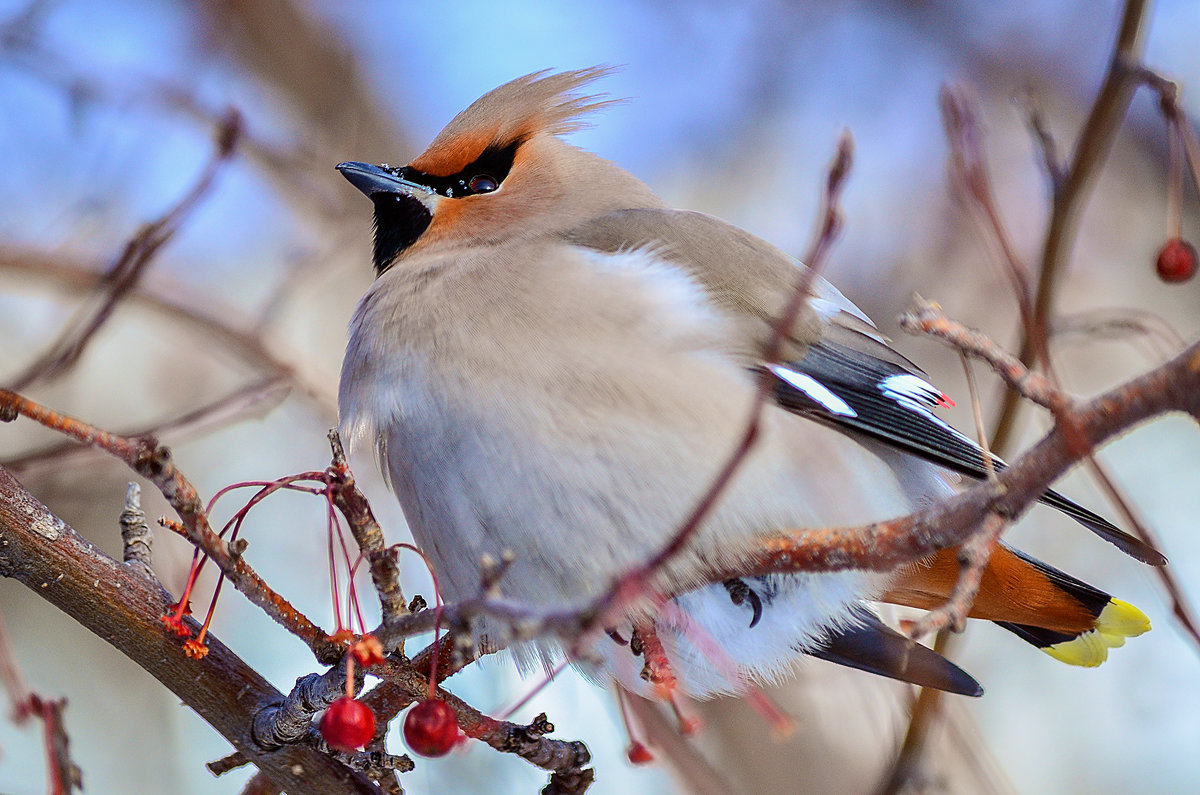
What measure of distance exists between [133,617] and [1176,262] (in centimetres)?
Result: 239

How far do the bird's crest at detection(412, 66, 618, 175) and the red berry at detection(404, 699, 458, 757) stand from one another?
6.01 feet

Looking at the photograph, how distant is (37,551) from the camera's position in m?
2.17

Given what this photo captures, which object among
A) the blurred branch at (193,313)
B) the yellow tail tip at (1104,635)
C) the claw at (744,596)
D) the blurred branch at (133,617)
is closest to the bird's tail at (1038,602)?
the yellow tail tip at (1104,635)

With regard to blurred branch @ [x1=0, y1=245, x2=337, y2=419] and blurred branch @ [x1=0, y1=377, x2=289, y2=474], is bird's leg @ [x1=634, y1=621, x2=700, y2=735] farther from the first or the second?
blurred branch @ [x1=0, y1=245, x2=337, y2=419]

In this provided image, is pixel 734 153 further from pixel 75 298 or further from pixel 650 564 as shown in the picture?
pixel 650 564

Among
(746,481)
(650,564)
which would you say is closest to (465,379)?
(746,481)

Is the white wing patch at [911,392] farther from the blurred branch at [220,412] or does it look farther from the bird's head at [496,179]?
the blurred branch at [220,412]

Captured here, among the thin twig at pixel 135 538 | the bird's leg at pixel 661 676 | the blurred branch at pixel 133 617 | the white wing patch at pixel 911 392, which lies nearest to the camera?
the bird's leg at pixel 661 676

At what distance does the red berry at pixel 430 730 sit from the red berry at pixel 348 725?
66mm

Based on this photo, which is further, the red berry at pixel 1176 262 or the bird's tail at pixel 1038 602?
the red berry at pixel 1176 262

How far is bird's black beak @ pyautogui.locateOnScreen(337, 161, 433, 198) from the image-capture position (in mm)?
3410

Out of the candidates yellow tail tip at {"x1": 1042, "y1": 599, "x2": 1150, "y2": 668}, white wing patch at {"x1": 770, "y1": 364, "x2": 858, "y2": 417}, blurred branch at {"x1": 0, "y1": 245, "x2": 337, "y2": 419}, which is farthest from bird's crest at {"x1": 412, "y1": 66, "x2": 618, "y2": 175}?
yellow tail tip at {"x1": 1042, "y1": 599, "x2": 1150, "y2": 668}

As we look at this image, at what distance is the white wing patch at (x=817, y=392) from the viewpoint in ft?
8.98

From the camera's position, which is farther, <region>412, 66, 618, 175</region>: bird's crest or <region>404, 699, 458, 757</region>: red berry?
<region>412, 66, 618, 175</region>: bird's crest
